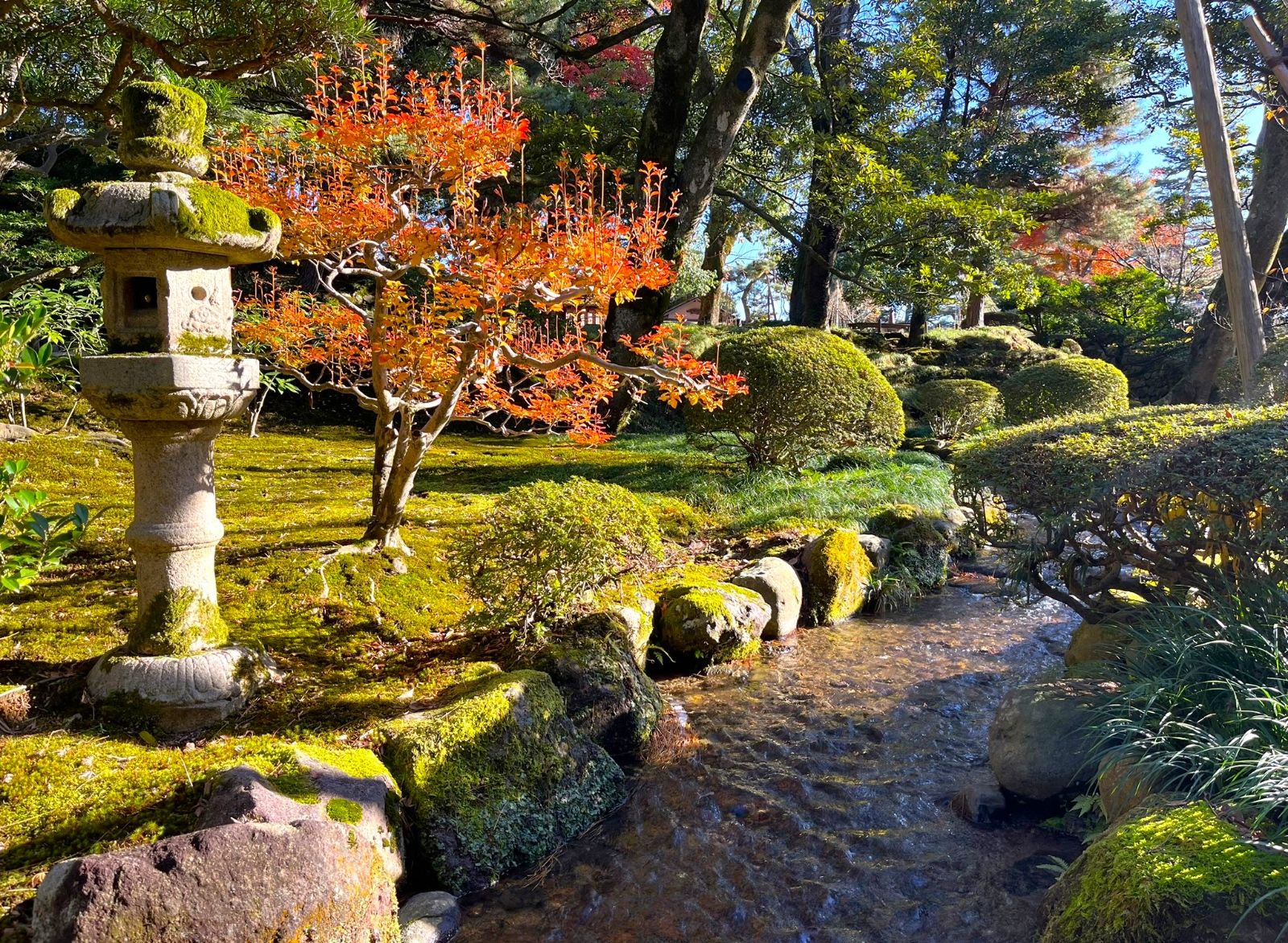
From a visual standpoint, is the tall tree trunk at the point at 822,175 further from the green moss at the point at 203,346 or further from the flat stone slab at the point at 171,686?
the flat stone slab at the point at 171,686

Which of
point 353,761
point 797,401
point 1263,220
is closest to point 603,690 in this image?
point 353,761

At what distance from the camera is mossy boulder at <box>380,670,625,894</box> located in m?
3.02

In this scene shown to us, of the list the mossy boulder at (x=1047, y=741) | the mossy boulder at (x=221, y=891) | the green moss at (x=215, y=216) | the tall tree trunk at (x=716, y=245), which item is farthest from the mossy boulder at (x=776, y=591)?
the tall tree trunk at (x=716, y=245)

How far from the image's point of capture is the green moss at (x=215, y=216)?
9.41ft

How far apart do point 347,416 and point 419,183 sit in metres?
11.1

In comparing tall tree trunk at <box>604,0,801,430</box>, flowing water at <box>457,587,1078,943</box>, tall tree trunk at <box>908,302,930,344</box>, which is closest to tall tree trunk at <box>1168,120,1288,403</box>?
tall tree trunk at <box>908,302,930,344</box>

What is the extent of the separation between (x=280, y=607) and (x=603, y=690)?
6.57 ft

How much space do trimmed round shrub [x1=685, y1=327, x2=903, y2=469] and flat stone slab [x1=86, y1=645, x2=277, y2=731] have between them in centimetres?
634

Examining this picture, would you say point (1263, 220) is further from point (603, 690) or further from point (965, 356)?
point (603, 690)

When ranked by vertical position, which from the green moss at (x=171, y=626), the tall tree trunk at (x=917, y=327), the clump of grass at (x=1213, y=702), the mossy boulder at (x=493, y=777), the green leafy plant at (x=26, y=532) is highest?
the tall tree trunk at (x=917, y=327)

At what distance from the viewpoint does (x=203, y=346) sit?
3096mm

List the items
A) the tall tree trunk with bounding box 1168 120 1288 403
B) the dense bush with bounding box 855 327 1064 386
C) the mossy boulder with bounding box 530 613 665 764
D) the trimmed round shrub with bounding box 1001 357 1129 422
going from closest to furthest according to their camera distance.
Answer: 1. the mossy boulder with bounding box 530 613 665 764
2. the trimmed round shrub with bounding box 1001 357 1129 422
3. the tall tree trunk with bounding box 1168 120 1288 403
4. the dense bush with bounding box 855 327 1064 386

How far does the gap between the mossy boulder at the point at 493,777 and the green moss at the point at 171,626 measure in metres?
0.93

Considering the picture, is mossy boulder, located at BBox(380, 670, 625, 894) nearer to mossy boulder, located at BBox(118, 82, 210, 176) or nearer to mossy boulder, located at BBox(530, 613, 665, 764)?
mossy boulder, located at BBox(530, 613, 665, 764)
